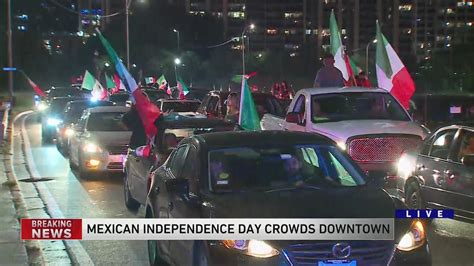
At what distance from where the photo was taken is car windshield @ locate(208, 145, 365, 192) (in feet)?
20.7

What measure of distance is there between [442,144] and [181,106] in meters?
12.9

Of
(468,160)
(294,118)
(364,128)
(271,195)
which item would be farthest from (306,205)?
(294,118)

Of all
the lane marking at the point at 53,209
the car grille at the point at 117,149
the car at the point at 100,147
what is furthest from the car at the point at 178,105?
the car grille at the point at 117,149

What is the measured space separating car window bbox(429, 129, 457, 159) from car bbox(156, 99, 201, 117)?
1225cm

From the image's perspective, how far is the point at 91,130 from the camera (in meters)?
15.6

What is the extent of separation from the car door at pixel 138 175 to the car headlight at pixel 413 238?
538 cm

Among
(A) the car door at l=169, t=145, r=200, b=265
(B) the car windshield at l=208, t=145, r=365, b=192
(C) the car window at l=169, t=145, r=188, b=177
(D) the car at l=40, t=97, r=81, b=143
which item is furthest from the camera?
(D) the car at l=40, t=97, r=81, b=143

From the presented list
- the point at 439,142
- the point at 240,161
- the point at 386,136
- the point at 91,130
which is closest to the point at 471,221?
the point at 439,142

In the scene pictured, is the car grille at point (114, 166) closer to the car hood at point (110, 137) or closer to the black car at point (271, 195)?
the car hood at point (110, 137)

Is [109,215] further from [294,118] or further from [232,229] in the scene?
[232,229]

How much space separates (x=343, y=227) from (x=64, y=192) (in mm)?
8833

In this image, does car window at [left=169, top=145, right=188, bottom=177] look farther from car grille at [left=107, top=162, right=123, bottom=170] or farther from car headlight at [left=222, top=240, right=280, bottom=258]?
car grille at [left=107, top=162, right=123, bottom=170]

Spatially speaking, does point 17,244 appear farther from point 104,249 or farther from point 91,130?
point 91,130

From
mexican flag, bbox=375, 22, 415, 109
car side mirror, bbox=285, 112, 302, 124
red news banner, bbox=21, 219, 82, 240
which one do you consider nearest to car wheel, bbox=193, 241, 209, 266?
red news banner, bbox=21, 219, 82, 240
